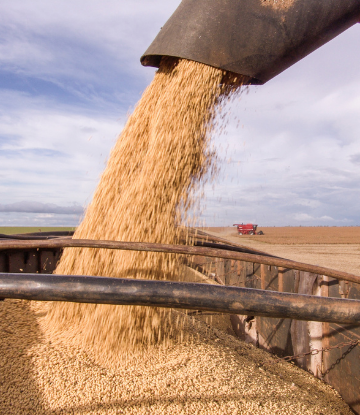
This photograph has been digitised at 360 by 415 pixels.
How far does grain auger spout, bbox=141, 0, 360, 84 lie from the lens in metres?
2.02

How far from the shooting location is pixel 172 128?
238 centimetres

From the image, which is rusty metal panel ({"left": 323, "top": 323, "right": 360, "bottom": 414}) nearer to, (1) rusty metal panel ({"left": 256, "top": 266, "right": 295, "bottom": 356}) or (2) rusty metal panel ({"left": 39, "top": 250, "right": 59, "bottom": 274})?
(1) rusty metal panel ({"left": 256, "top": 266, "right": 295, "bottom": 356})

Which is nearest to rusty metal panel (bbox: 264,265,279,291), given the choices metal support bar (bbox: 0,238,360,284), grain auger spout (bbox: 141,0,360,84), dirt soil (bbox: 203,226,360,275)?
metal support bar (bbox: 0,238,360,284)

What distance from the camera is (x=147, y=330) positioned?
2449 mm

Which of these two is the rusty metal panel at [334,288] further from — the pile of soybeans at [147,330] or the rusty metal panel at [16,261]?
the rusty metal panel at [16,261]

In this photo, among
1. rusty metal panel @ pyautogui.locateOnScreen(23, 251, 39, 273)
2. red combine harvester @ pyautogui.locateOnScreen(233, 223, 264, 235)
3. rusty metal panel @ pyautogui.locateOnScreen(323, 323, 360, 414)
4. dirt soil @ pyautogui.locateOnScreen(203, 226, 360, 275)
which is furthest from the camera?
red combine harvester @ pyautogui.locateOnScreen(233, 223, 264, 235)

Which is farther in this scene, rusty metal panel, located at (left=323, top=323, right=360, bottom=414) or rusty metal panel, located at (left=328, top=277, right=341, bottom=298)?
rusty metal panel, located at (left=328, top=277, right=341, bottom=298)

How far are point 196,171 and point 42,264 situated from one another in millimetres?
2066

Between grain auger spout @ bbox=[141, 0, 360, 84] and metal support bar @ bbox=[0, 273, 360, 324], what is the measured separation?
5.78 ft

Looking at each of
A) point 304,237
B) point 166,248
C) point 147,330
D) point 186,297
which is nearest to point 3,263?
point 147,330

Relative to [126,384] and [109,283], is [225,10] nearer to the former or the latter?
[109,283]

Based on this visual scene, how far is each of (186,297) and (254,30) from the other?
188cm

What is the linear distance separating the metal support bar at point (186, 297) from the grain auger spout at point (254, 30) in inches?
69.4

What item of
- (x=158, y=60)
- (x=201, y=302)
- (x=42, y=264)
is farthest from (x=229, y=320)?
(x=201, y=302)
